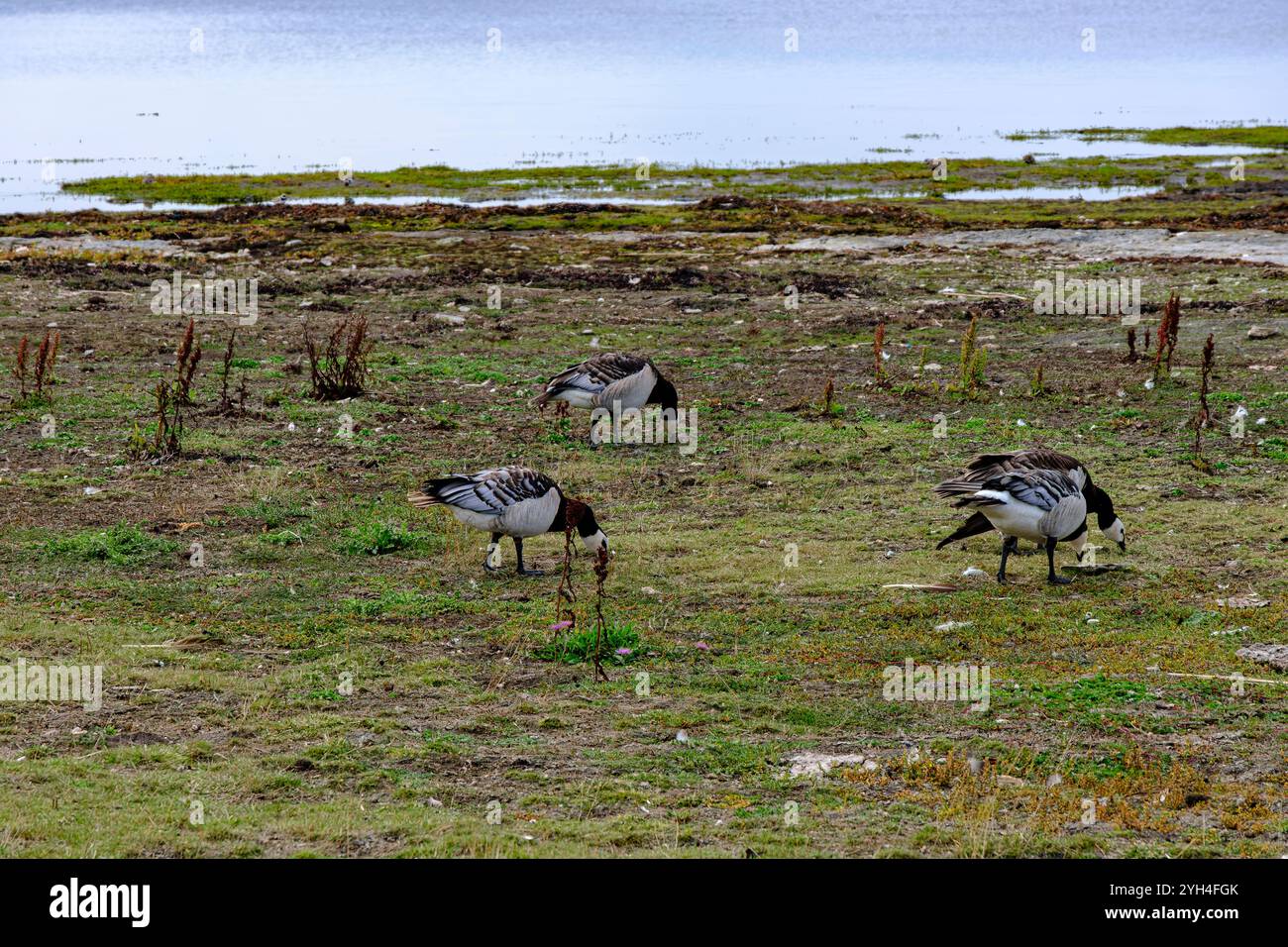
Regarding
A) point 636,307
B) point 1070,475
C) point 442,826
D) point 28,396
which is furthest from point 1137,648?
point 636,307

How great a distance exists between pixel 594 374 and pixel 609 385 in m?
0.28

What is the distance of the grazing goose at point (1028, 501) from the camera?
12.0m

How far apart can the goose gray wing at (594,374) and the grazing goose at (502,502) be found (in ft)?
14.9

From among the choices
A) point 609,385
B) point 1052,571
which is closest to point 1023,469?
point 1052,571

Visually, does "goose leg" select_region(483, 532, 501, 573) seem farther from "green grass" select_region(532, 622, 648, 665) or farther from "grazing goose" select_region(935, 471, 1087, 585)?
"grazing goose" select_region(935, 471, 1087, 585)

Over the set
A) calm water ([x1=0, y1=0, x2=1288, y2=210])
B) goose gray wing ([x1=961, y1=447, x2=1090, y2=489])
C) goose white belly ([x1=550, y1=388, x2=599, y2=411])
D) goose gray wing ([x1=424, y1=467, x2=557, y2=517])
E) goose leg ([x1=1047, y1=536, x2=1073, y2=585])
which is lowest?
goose leg ([x1=1047, y1=536, x2=1073, y2=585])

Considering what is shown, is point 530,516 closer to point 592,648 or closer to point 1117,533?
point 592,648

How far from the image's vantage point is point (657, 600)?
12.0 m

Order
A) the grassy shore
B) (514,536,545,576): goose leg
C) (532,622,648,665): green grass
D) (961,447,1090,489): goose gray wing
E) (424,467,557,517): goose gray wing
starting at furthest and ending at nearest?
(514,536,545,576): goose leg, (424,467,557,517): goose gray wing, (961,447,1090,489): goose gray wing, (532,622,648,665): green grass, the grassy shore

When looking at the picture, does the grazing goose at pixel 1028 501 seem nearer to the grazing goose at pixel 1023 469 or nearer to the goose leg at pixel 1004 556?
the goose leg at pixel 1004 556

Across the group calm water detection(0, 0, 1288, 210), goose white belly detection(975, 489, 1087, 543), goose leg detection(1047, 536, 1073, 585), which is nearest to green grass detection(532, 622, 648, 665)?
goose white belly detection(975, 489, 1087, 543)

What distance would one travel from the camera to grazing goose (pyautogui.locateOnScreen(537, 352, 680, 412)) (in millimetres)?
17312

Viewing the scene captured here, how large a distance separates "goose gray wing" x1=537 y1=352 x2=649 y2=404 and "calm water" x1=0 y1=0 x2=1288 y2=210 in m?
33.7

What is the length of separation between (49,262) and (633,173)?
85.7 feet
